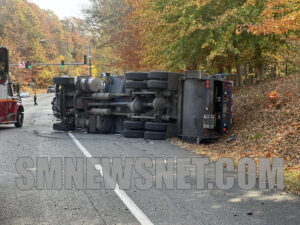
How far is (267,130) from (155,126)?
3710mm

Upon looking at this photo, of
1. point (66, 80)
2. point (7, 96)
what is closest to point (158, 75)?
point (66, 80)

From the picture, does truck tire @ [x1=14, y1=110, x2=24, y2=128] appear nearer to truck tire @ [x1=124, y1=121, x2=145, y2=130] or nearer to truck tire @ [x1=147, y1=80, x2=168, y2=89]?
truck tire @ [x1=124, y1=121, x2=145, y2=130]

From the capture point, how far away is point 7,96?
1972cm

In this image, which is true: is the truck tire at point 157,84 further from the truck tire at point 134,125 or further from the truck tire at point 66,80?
the truck tire at point 66,80

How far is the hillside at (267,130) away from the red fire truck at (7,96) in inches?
357

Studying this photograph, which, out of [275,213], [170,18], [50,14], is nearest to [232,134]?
[170,18]

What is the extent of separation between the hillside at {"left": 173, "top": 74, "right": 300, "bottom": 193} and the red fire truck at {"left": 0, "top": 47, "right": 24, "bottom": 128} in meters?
9.06

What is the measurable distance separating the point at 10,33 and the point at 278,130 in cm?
8470

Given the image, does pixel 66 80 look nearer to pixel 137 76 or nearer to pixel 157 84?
pixel 137 76

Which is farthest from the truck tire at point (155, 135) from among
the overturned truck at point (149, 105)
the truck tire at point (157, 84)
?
the truck tire at point (157, 84)

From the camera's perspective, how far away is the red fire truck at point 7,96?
1924 centimetres

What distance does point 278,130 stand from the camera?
12.9m

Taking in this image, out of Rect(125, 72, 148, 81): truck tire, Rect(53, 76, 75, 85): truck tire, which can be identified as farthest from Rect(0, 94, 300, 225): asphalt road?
Rect(53, 76, 75, 85): truck tire

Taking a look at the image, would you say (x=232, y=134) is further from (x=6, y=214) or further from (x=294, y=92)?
(x=6, y=214)
